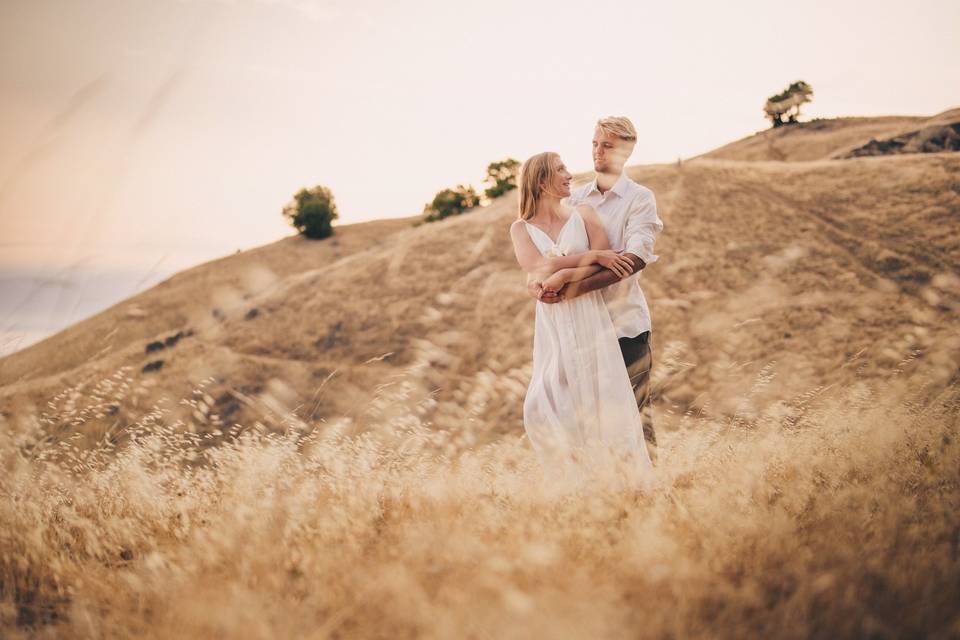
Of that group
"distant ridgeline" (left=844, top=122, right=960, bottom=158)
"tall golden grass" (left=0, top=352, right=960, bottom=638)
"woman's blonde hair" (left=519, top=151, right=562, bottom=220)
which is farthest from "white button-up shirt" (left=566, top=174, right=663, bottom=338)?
"distant ridgeline" (left=844, top=122, right=960, bottom=158)

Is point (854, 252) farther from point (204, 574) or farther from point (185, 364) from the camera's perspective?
point (185, 364)

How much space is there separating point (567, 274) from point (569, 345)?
52cm

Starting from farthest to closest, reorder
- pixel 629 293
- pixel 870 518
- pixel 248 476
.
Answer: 1. pixel 629 293
2. pixel 248 476
3. pixel 870 518

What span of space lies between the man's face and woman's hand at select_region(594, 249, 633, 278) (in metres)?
0.74

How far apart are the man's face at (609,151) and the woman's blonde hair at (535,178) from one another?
0.30 meters

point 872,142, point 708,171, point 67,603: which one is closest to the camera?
point 67,603

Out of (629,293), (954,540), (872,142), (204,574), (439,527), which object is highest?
(872,142)

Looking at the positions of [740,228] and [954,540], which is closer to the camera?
[954,540]

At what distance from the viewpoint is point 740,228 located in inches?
963

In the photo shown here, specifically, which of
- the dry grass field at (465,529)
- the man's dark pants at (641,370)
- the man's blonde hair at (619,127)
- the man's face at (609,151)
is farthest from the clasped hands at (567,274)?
the dry grass field at (465,529)

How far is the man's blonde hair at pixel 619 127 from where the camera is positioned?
147 inches

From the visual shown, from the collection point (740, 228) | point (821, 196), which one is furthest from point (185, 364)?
point (821, 196)

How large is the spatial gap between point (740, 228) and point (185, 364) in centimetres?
2864

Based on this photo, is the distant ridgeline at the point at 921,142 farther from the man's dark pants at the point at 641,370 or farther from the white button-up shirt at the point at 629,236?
the man's dark pants at the point at 641,370
